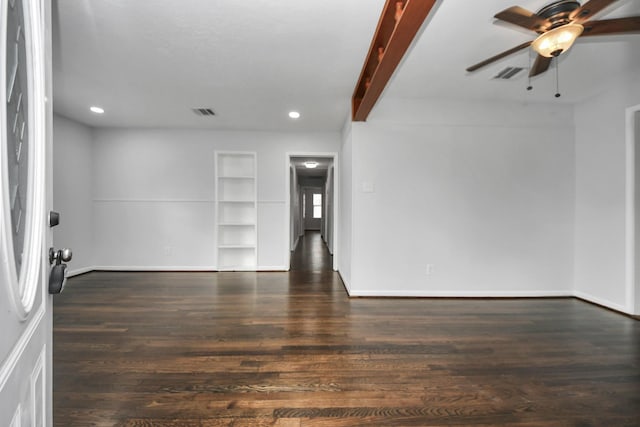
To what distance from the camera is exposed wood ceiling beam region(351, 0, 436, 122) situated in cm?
163

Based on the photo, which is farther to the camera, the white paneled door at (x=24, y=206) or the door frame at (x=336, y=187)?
the door frame at (x=336, y=187)

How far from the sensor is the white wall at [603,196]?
308cm

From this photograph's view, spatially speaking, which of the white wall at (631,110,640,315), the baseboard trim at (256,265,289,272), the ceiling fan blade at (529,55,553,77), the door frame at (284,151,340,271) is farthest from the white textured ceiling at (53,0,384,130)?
the white wall at (631,110,640,315)

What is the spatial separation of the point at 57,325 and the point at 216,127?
10.8 ft

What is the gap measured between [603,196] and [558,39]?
2.53m

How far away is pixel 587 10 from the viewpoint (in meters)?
1.56

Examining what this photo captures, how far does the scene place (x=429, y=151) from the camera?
11.6 feet

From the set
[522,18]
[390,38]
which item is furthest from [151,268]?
[522,18]

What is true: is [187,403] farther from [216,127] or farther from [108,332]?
[216,127]

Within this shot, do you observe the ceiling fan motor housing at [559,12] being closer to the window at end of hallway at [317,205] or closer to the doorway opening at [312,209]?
the doorway opening at [312,209]

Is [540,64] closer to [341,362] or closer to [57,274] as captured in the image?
[341,362]

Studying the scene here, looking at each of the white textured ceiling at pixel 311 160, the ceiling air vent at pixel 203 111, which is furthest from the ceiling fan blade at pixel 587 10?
the white textured ceiling at pixel 311 160

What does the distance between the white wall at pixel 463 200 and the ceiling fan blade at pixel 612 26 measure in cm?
177

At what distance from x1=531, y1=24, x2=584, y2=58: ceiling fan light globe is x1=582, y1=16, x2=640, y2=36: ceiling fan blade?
77mm
